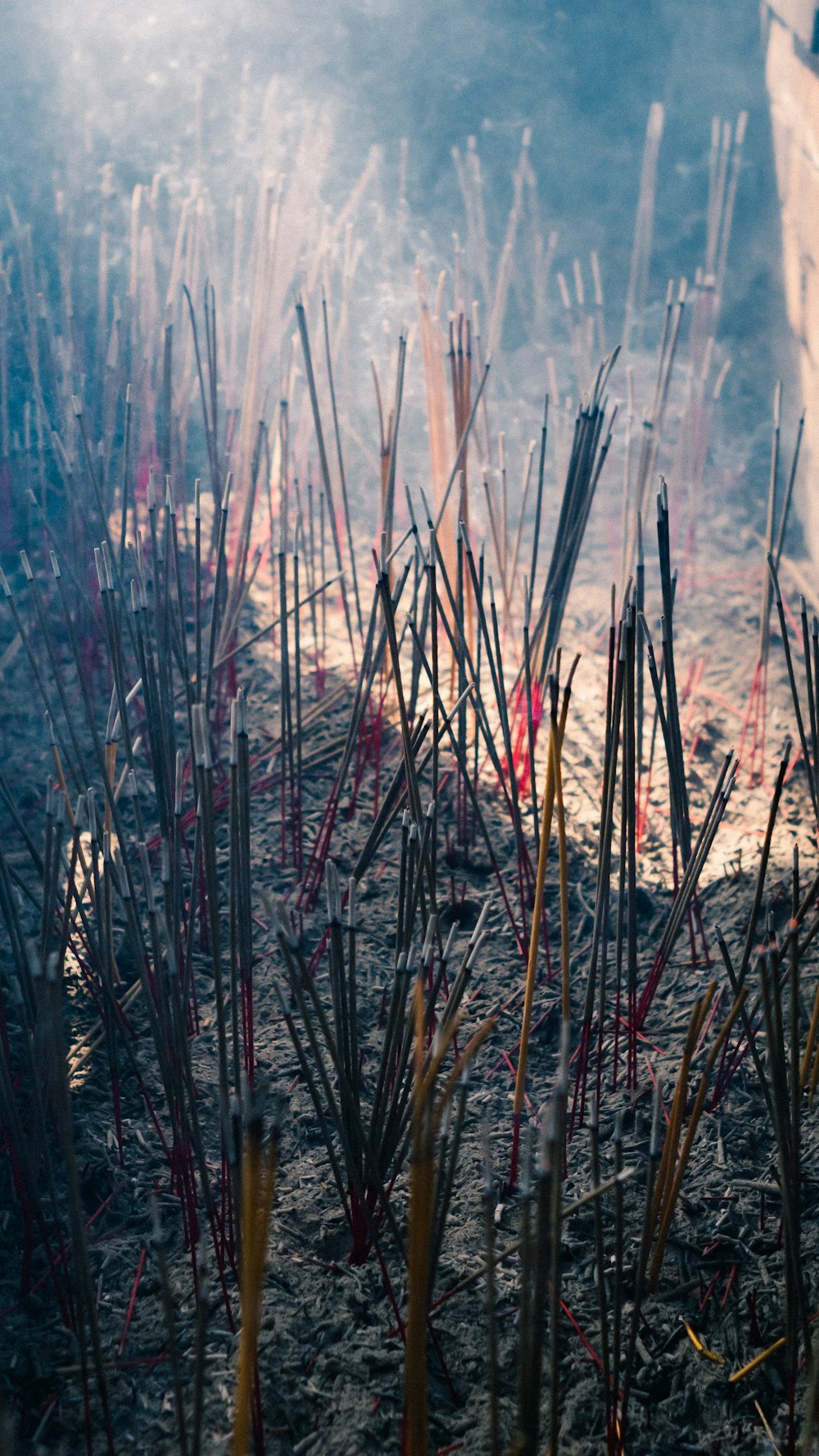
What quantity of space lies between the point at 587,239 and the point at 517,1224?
363cm

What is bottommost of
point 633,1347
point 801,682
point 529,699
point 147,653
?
point 801,682

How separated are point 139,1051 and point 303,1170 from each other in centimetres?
27

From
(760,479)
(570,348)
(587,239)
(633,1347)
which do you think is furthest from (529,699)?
(587,239)

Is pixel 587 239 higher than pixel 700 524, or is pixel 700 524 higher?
pixel 587 239

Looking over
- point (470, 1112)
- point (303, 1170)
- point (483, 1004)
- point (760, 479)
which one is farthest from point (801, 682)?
point (303, 1170)

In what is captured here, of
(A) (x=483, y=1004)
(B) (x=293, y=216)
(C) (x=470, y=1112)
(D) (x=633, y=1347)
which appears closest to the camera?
(D) (x=633, y=1347)

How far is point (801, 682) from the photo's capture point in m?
2.27

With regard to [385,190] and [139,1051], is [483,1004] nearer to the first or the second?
[139,1051]

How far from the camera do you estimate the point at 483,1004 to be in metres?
1.21

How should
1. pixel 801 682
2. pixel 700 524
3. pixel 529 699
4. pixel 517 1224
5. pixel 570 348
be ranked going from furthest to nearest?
pixel 570 348 → pixel 700 524 → pixel 801 682 → pixel 529 699 → pixel 517 1224

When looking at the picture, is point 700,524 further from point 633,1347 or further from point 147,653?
point 633,1347

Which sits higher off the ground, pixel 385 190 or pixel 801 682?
pixel 385 190

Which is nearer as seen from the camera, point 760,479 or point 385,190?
point 760,479

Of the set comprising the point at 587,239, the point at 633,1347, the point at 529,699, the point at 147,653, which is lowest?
the point at 633,1347
